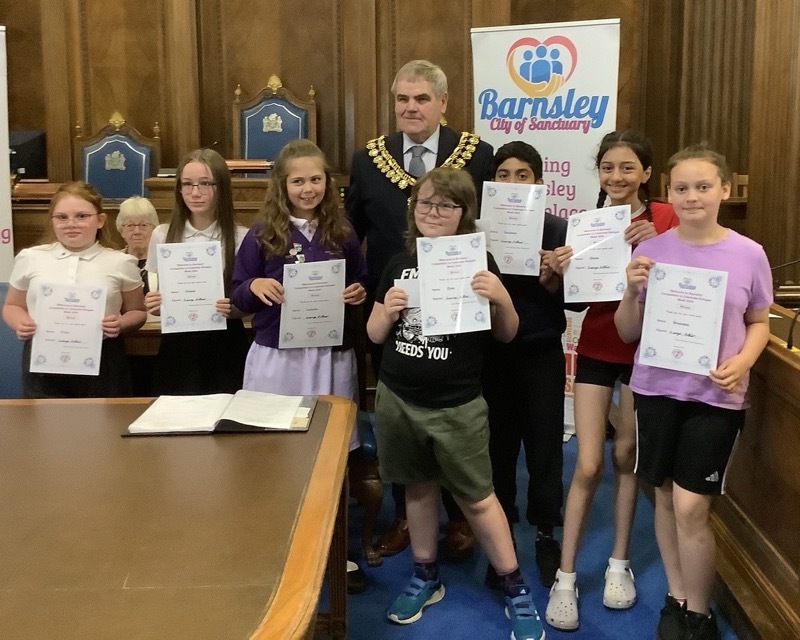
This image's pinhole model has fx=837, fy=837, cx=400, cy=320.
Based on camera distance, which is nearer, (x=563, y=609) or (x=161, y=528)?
(x=161, y=528)

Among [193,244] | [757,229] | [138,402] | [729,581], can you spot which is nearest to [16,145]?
[193,244]

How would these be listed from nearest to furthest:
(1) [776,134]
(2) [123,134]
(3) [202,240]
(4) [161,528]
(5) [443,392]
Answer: (4) [161,528] → (5) [443,392] → (3) [202,240] → (1) [776,134] → (2) [123,134]

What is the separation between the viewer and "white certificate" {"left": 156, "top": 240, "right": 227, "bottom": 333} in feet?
8.08

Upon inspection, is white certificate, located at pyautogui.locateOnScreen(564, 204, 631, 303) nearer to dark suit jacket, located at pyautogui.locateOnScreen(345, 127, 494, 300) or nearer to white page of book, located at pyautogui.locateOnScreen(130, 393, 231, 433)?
dark suit jacket, located at pyautogui.locateOnScreen(345, 127, 494, 300)

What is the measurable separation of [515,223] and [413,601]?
117cm

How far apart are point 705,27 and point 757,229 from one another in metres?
2.43

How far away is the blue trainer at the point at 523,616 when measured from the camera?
7.64 feet

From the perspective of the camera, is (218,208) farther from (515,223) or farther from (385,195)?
(515,223)

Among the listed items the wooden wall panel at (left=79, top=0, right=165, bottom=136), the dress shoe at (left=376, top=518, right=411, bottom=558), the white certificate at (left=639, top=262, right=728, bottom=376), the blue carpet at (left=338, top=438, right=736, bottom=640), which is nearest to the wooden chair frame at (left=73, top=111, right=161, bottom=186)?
A: the wooden wall panel at (left=79, top=0, right=165, bottom=136)

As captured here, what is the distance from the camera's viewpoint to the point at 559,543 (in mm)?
2803

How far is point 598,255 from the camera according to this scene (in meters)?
2.30

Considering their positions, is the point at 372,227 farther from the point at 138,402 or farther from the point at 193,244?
the point at 138,402

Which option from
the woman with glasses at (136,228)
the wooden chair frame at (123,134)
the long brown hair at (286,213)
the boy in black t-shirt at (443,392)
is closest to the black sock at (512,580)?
the boy in black t-shirt at (443,392)

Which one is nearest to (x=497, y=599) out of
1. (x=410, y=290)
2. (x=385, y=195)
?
(x=410, y=290)
